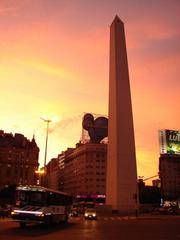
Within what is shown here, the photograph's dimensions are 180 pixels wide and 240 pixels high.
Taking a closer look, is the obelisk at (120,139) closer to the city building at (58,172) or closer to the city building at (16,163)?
the city building at (16,163)

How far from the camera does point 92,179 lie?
124 m

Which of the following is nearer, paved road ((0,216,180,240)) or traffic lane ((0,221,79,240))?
traffic lane ((0,221,79,240))

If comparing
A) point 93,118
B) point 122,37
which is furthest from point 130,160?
point 93,118

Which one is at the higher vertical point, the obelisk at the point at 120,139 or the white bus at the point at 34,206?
the obelisk at the point at 120,139

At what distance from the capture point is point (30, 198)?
2152 centimetres

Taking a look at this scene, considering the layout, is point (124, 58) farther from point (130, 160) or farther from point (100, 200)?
A: point (100, 200)

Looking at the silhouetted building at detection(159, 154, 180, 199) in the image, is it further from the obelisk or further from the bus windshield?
the bus windshield

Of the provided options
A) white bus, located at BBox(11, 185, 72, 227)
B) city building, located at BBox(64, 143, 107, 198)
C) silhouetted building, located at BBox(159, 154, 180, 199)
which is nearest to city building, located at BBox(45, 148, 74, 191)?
city building, located at BBox(64, 143, 107, 198)

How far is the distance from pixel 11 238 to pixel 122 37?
1638 inches

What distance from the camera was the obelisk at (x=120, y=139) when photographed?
4809 cm

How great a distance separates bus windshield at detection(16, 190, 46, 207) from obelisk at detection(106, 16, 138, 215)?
2684 cm

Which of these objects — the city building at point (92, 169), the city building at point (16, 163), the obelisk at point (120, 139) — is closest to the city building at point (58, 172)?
the city building at point (16, 163)

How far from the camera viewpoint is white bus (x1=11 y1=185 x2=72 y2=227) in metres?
20.8

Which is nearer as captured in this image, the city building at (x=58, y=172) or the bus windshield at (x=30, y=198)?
the bus windshield at (x=30, y=198)
